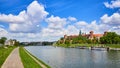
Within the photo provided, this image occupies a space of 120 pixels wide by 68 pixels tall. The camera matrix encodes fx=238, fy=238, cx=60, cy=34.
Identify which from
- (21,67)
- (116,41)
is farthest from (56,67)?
(116,41)

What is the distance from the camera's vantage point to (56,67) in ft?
114

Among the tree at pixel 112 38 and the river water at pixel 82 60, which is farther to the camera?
the tree at pixel 112 38

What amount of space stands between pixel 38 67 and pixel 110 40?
375 feet

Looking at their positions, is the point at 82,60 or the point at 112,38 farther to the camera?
the point at 112,38

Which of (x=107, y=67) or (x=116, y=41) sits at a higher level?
(x=116, y=41)

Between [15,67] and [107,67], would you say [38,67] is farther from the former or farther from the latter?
[107,67]

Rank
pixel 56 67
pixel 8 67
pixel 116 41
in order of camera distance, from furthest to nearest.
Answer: pixel 116 41 → pixel 56 67 → pixel 8 67

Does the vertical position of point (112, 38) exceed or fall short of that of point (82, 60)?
it exceeds it

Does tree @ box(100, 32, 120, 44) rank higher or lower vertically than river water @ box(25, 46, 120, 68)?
higher

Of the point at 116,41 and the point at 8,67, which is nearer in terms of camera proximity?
the point at 8,67

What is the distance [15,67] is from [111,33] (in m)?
116

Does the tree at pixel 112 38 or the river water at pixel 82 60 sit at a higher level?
the tree at pixel 112 38

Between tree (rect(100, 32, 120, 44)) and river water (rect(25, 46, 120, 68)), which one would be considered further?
tree (rect(100, 32, 120, 44))

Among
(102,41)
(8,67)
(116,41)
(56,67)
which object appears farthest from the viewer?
(102,41)
